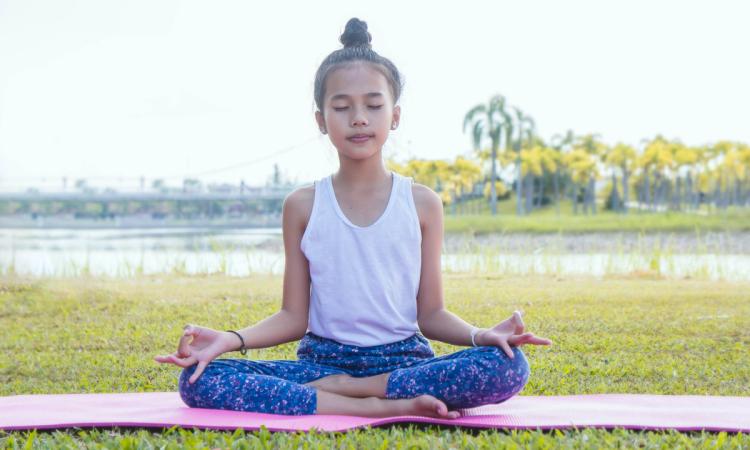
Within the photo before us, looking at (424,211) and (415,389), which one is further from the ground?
(424,211)

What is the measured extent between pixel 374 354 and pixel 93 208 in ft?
114

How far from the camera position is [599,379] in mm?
3195

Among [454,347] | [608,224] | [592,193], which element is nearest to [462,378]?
[454,347]

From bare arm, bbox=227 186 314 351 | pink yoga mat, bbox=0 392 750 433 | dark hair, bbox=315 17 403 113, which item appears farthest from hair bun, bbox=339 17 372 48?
pink yoga mat, bbox=0 392 750 433

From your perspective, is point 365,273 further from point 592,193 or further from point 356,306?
Answer: point 592,193

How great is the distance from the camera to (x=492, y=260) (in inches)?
334

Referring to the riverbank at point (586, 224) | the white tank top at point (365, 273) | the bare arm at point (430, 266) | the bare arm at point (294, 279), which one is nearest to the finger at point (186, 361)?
the bare arm at point (294, 279)

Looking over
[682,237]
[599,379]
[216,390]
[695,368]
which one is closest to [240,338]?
[216,390]

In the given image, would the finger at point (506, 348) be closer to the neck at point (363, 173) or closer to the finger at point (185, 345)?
the neck at point (363, 173)

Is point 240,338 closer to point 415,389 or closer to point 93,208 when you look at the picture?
point 415,389

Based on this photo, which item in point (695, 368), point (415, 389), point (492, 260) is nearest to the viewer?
point (415, 389)

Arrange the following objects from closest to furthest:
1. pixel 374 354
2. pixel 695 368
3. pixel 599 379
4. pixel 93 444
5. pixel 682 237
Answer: pixel 93 444 < pixel 374 354 < pixel 599 379 < pixel 695 368 < pixel 682 237

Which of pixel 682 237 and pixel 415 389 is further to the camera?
pixel 682 237

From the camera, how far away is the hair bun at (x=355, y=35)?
251 cm
